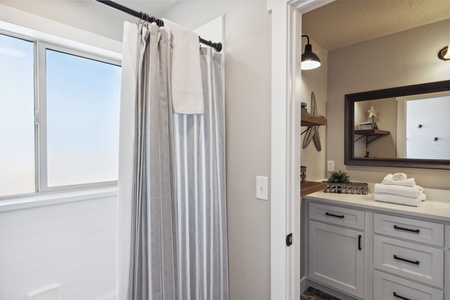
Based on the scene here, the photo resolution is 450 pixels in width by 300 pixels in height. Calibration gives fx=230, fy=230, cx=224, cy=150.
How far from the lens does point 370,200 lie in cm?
192

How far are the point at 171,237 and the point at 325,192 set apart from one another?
1.73 meters

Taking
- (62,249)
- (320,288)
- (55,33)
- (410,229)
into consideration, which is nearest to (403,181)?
(410,229)

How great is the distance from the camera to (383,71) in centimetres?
221

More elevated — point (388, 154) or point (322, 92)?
point (322, 92)

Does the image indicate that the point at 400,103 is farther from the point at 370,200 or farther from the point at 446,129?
the point at 370,200

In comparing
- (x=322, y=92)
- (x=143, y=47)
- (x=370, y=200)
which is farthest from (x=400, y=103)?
(x=143, y=47)

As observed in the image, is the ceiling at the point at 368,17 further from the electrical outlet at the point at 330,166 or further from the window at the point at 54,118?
the window at the point at 54,118

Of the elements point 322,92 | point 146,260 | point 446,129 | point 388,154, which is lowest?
point 146,260

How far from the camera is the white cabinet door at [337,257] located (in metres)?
1.86

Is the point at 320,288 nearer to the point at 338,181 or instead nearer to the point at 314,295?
the point at 314,295

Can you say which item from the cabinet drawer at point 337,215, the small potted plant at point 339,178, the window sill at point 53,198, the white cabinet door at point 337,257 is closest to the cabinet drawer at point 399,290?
the white cabinet door at point 337,257

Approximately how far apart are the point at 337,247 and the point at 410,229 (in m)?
0.56

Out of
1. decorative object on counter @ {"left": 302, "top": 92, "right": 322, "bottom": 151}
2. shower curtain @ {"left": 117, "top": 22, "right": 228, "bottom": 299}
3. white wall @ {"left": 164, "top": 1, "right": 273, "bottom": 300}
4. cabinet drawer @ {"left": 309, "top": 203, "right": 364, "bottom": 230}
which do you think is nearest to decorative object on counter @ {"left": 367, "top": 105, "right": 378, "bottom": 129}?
decorative object on counter @ {"left": 302, "top": 92, "right": 322, "bottom": 151}

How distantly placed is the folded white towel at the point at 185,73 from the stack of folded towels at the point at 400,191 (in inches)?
65.5
